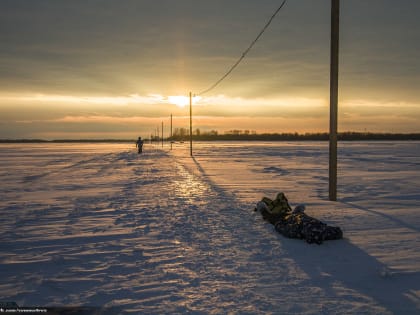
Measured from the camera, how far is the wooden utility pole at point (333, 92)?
9680mm

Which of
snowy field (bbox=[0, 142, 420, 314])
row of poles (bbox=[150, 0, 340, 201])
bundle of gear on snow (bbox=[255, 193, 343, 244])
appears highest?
row of poles (bbox=[150, 0, 340, 201])

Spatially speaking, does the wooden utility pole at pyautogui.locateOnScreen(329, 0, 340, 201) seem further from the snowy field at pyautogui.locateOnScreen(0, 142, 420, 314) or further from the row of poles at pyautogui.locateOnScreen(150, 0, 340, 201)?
the snowy field at pyautogui.locateOnScreen(0, 142, 420, 314)

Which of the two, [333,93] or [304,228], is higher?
[333,93]

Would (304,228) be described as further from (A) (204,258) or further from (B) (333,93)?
(B) (333,93)

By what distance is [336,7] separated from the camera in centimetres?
964

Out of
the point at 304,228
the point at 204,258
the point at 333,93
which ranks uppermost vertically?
the point at 333,93

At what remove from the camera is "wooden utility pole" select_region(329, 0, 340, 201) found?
9680 mm

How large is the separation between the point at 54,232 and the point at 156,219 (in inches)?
83.3

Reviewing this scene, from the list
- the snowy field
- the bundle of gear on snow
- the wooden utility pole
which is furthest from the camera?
the wooden utility pole

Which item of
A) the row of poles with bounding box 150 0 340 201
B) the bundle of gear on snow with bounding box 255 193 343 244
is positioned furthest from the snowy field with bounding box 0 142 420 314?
the row of poles with bounding box 150 0 340 201

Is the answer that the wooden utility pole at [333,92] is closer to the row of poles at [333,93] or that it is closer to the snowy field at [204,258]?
the row of poles at [333,93]

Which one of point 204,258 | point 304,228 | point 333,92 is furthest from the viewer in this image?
point 333,92

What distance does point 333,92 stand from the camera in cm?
990

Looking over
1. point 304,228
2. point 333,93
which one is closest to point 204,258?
point 304,228
